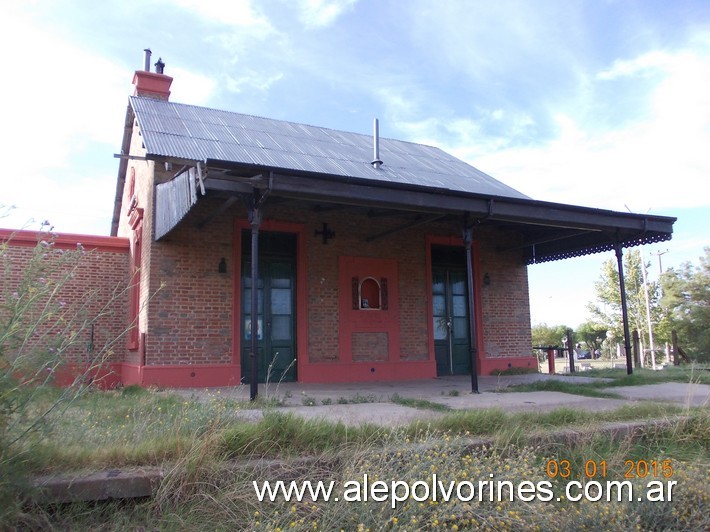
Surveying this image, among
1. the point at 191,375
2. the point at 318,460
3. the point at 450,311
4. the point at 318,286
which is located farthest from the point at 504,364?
the point at 318,460

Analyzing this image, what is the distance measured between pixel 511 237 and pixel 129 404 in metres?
9.70

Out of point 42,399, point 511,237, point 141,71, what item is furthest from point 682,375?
point 141,71

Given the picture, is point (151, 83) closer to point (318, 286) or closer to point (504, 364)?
point (318, 286)

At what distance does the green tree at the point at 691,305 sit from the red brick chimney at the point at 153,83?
78.7ft

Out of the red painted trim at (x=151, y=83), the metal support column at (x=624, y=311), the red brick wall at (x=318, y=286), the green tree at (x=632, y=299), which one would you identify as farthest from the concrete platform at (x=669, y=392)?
the green tree at (x=632, y=299)

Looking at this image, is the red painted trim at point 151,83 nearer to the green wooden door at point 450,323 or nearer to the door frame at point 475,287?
the door frame at point 475,287

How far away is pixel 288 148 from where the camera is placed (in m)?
10.9

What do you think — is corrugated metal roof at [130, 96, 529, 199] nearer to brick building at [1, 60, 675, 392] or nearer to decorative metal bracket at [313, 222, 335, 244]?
brick building at [1, 60, 675, 392]

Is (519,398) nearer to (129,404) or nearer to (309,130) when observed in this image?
(129,404)

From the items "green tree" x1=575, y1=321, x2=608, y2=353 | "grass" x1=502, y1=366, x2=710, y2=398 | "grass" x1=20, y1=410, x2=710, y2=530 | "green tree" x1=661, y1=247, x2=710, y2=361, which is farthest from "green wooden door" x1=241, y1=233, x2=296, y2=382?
"green tree" x1=575, y1=321, x2=608, y2=353

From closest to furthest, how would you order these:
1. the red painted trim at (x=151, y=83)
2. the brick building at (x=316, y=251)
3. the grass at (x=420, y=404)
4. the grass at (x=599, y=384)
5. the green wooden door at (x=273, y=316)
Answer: the grass at (x=420, y=404), the grass at (x=599, y=384), the brick building at (x=316, y=251), the green wooden door at (x=273, y=316), the red painted trim at (x=151, y=83)

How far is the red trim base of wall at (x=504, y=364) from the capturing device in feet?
40.1

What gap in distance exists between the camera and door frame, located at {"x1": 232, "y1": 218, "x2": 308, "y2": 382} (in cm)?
984

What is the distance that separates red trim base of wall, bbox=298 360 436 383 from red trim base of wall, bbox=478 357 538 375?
1353mm
